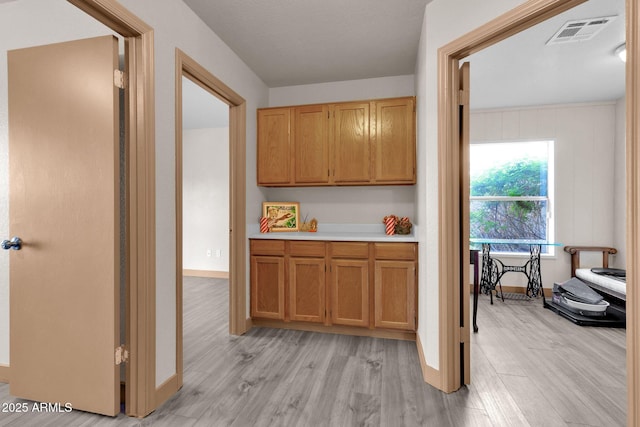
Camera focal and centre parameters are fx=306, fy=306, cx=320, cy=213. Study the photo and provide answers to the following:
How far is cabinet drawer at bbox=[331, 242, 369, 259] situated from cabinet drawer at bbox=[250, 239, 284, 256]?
53 centimetres

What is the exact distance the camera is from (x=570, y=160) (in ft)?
13.8

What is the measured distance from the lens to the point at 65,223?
1769mm

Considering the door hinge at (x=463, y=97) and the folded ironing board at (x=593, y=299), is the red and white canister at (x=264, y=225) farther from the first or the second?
the folded ironing board at (x=593, y=299)

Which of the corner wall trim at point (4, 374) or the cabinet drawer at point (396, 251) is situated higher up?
the cabinet drawer at point (396, 251)

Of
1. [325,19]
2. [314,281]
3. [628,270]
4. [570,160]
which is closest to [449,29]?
[325,19]

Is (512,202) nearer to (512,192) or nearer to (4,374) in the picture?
(512,192)

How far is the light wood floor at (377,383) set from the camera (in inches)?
67.3

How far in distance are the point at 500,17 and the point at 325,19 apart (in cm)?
126

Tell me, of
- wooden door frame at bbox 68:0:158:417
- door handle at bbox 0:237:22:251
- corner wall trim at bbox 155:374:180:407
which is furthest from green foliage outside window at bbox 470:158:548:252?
door handle at bbox 0:237:22:251

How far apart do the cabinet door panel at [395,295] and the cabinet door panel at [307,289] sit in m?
0.53

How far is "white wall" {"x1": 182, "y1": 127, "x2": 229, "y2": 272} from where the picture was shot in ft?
17.9

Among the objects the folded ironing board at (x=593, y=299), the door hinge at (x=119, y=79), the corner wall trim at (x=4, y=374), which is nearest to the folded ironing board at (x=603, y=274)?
the folded ironing board at (x=593, y=299)

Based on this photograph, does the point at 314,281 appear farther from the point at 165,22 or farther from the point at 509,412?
the point at 165,22

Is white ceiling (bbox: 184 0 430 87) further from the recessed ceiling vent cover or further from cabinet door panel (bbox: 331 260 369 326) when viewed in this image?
cabinet door panel (bbox: 331 260 369 326)
